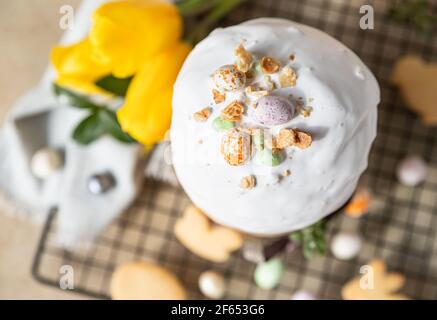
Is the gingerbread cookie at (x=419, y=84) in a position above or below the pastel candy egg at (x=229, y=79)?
below

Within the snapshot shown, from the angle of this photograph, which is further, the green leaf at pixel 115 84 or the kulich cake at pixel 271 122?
the green leaf at pixel 115 84

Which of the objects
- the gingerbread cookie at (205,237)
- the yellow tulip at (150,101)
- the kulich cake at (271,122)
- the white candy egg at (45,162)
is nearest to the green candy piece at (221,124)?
the kulich cake at (271,122)

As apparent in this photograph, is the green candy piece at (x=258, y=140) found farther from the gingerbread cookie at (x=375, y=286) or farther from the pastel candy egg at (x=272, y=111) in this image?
the gingerbread cookie at (x=375, y=286)

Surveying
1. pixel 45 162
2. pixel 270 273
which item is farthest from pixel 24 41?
pixel 270 273

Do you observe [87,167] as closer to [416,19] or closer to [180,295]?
[180,295]

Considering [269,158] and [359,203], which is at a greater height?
[269,158]

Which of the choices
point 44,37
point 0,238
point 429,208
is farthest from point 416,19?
point 0,238

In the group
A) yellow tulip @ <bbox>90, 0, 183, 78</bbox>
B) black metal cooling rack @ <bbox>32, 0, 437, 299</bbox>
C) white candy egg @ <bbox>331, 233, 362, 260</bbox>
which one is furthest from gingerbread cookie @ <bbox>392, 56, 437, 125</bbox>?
yellow tulip @ <bbox>90, 0, 183, 78</bbox>

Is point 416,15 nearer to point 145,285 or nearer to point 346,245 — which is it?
point 346,245
